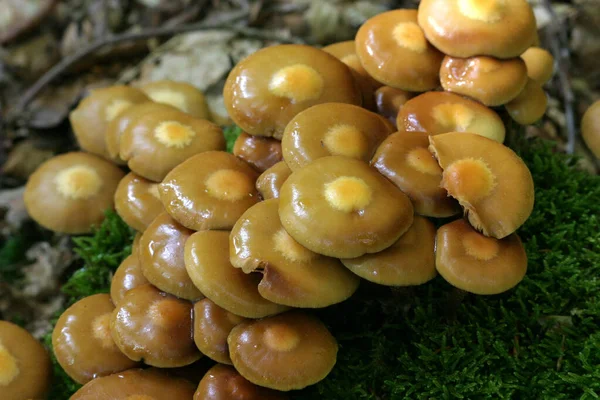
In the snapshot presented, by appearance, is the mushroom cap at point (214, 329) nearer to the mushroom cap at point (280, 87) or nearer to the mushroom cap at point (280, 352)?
the mushroom cap at point (280, 352)

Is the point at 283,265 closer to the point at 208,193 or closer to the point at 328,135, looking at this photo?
the point at 208,193

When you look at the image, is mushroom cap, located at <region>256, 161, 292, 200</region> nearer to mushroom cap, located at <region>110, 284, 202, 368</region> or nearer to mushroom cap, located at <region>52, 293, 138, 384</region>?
mushroom cap, located at <region>110, 284, 202, 368</region>

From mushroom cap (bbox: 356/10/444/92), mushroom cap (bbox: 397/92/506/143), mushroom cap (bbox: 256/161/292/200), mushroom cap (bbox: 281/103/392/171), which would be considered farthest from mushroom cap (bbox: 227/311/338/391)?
mushroom cap (bbox: 356/10/444/92)

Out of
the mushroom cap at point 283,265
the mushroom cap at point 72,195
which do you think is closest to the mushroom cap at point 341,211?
the mushroom cap at point 283,265

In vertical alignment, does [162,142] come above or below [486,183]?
below

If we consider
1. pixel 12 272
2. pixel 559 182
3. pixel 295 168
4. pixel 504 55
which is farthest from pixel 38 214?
pixel 559 182

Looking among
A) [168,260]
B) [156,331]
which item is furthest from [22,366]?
[168,260]
